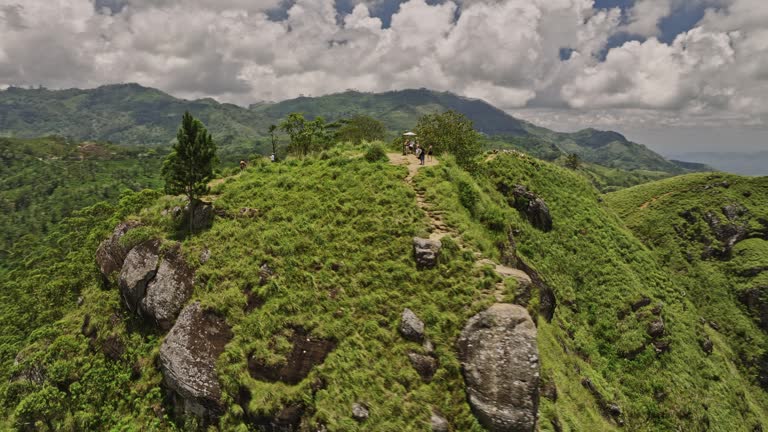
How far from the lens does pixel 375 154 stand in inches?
1367

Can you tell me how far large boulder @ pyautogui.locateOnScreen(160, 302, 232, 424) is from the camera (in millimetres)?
20172

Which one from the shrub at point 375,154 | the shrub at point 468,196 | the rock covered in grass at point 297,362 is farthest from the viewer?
the shrub at point 375,154

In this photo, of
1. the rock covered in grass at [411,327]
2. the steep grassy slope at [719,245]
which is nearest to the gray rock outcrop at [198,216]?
the rock covered in grass at [411,327]

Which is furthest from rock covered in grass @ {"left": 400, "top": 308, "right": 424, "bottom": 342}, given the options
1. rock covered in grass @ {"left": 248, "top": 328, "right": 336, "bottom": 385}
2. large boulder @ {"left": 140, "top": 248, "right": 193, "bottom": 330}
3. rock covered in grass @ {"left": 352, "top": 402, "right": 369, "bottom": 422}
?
large boulder @ {"left": 140, "top": 248, "right": 193, "bottom": 330}

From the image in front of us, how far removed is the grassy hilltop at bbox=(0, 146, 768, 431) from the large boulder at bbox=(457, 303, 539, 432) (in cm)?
75

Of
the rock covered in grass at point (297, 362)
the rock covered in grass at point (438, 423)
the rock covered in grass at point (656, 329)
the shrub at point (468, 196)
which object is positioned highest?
the shrub at point (468, 196)

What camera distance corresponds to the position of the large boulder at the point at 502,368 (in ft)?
58.1

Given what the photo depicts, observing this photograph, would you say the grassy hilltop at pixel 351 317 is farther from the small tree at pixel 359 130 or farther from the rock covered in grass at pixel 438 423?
the small tree at pixel 359 130

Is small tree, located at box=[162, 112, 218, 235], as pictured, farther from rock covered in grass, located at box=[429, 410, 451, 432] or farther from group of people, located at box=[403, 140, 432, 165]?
rock covered in grass, located at box=[429, 410, 451, 432]

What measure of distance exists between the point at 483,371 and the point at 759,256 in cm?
8834

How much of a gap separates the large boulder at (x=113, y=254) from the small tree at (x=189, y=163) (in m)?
5.73

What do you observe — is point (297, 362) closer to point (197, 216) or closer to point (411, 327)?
point (411, 327)

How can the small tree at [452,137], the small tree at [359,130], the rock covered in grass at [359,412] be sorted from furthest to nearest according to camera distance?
the small tree at [359,130] → the small tree at [452,137] → the rock covered in grass at [359,412]

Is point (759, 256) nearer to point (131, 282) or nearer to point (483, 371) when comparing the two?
point (483, 371)
